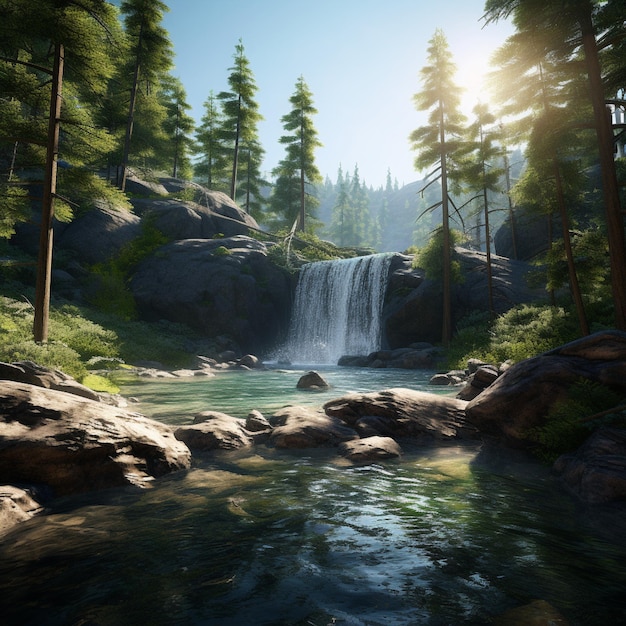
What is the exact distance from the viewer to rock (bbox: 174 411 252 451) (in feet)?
21.9

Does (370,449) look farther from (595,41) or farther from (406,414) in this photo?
(595,41)

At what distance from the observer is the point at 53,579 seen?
2832 millimetres

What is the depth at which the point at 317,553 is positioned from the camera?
3303 millimetres

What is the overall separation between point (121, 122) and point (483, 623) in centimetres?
3735

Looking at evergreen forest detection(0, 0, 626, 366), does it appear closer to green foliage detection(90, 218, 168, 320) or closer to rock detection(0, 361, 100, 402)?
rock detection(0, 361, 100, 402)

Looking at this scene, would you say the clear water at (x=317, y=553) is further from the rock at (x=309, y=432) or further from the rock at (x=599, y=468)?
the rock at (x=309, y=432)

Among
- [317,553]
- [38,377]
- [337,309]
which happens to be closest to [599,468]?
[317,553]

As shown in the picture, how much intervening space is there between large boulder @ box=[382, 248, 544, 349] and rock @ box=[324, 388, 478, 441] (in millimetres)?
15987

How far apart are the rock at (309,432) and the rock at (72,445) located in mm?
1839

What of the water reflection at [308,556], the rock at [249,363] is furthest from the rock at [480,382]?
the rock at [249,363]

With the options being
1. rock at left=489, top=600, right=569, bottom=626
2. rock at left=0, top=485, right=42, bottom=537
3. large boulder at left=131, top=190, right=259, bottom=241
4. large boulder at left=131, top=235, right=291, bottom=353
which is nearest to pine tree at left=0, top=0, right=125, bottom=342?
rock at left=0, top=485, right=42, bottom=537

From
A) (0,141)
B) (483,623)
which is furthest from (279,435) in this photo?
(0,141)

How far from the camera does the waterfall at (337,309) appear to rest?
2678 cm

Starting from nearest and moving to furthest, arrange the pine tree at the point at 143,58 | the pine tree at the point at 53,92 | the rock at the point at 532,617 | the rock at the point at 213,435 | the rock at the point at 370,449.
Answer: the rock at the point at 532,617 → the rock at the point at 370,449 → the rock at the point at 213,435 → the pine tree at the point at 53,92 → the pine tree at the point at 143,58
